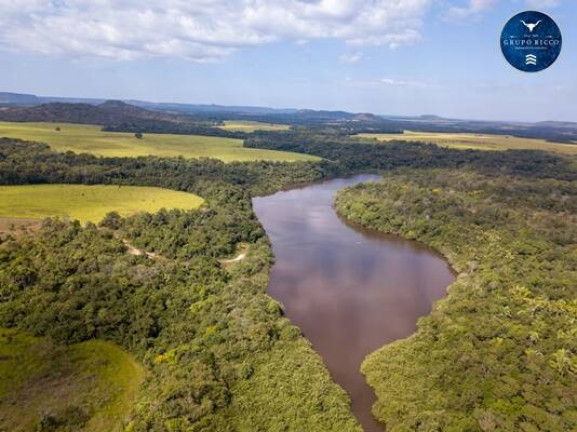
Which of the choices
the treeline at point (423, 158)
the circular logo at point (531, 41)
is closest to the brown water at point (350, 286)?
the circular logo at point (531, 41)

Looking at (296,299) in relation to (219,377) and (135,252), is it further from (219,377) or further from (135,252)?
(135,252)

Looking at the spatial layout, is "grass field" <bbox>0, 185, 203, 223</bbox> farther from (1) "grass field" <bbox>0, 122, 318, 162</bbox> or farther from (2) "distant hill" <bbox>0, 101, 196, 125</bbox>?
(2) "distant hill" <bbox>0, 101, 196, 125</bbox>

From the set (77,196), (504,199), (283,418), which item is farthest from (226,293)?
(504,199)

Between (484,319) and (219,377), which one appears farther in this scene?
(484,319)

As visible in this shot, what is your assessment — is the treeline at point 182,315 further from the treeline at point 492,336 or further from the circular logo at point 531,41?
the circular logo at point 531,41

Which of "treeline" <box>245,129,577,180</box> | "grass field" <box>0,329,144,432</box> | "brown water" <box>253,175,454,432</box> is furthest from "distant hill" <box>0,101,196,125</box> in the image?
"grass field" <box>0,329,144,432</box>

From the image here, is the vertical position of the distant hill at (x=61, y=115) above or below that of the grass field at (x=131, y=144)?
above
